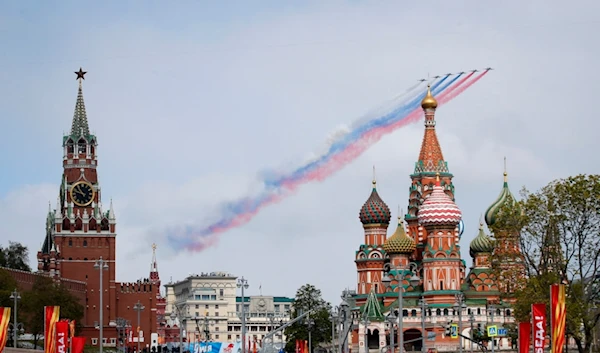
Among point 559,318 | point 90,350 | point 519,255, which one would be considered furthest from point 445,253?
point 559,318

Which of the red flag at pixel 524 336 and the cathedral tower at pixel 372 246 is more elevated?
the cathedral tower at pixel 372 246

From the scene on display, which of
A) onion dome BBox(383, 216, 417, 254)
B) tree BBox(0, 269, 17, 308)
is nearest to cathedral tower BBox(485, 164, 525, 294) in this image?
tree BBox(0, 269, 17, 308)

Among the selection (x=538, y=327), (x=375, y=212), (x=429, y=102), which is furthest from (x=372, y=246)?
(x=538, y=327)

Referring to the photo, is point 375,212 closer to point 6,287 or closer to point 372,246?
point 372,246

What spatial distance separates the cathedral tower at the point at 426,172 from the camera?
7367 inches

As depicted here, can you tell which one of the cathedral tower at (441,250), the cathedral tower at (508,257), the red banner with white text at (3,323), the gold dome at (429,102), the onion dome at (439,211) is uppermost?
the gold dome at (429,102)

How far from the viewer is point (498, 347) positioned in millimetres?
164250

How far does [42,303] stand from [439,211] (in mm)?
53347

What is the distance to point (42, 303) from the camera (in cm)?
16200

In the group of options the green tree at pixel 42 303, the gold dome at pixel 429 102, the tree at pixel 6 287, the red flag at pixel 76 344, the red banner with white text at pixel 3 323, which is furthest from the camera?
the gold dome at pixel 429 102

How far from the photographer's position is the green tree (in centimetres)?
16038

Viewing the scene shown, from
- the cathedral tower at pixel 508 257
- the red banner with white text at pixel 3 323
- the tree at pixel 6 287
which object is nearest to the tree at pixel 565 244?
the cathedral tower at pixel 508 257

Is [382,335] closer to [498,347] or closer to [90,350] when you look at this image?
[498,347]

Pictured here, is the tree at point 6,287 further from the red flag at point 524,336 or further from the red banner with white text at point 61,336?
the red flag at point 524,336
